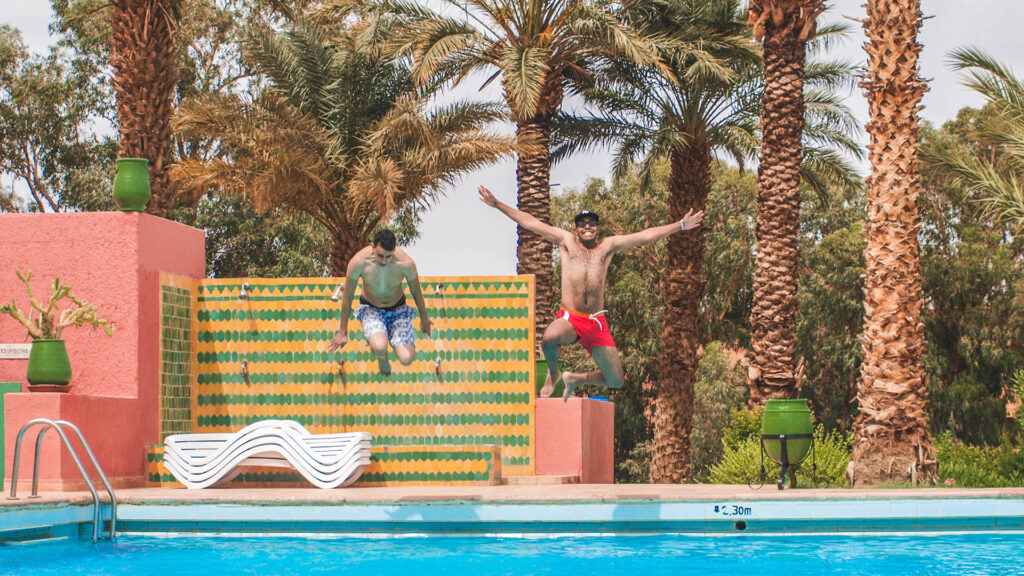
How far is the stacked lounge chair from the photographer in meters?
14.6

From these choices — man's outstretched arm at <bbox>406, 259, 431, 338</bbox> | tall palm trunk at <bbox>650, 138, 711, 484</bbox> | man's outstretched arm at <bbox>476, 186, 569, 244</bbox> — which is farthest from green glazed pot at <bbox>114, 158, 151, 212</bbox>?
tall palm trunk at <bbox>650, 138, 711, 484</bbox>

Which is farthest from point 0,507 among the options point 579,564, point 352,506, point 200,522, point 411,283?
point 579,564

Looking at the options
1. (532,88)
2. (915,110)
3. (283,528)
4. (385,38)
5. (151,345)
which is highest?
(385,38)

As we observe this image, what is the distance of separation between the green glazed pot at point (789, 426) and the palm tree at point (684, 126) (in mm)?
10751

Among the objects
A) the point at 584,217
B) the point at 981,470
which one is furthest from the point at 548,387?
the point at 981,470

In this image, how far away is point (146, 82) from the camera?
20.3m

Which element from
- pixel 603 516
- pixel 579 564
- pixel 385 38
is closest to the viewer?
pixel 579 564

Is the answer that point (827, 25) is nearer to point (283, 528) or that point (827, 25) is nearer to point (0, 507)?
point (283, 528)

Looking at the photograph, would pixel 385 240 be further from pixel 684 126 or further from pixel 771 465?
pixel 684 126

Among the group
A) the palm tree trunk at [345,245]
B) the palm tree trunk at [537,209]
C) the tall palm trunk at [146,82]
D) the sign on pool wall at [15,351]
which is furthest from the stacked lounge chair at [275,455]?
the palm tree trunk at [345,245]

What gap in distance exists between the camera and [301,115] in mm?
22812

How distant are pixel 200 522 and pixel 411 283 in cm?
374

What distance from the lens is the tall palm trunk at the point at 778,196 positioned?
1939 centimetres

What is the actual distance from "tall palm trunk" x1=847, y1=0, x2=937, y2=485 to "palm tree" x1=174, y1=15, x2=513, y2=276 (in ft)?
25.4
